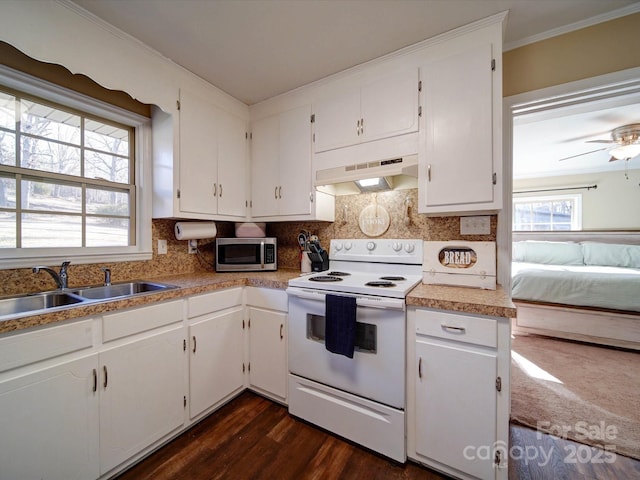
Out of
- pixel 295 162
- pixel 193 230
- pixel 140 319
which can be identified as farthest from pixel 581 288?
pixel 140 319

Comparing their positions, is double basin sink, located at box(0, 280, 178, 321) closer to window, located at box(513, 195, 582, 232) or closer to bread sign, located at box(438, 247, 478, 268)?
bread sign, located at box(438, 247, 478, 268)

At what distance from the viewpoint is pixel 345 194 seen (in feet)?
7.50

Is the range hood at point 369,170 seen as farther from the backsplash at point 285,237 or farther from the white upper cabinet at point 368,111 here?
the backsplash at point 285,237

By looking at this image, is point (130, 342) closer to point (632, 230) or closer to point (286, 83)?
Answer: point (286, 83)

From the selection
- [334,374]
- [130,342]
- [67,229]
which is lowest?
[334,374]

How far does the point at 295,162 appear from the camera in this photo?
86.1 inches

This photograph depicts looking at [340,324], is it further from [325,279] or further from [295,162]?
[295,162]

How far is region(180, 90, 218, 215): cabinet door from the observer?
75.5 inches

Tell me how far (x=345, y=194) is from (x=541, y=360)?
260 cm

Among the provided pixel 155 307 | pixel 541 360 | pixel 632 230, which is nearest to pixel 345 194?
pixel 155 307

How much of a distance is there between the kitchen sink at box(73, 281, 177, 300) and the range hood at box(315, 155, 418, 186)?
1288 millimetres

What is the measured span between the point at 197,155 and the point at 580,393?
351 centimetres

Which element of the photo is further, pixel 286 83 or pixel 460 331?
pixel 286 83

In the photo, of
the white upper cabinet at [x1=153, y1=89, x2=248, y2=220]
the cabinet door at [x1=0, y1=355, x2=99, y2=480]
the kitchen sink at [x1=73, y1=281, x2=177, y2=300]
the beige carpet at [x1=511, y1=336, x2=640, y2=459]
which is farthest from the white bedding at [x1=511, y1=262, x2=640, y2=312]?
the cabinet door at [x1=0, y1=355, x2=99, y2=480]
